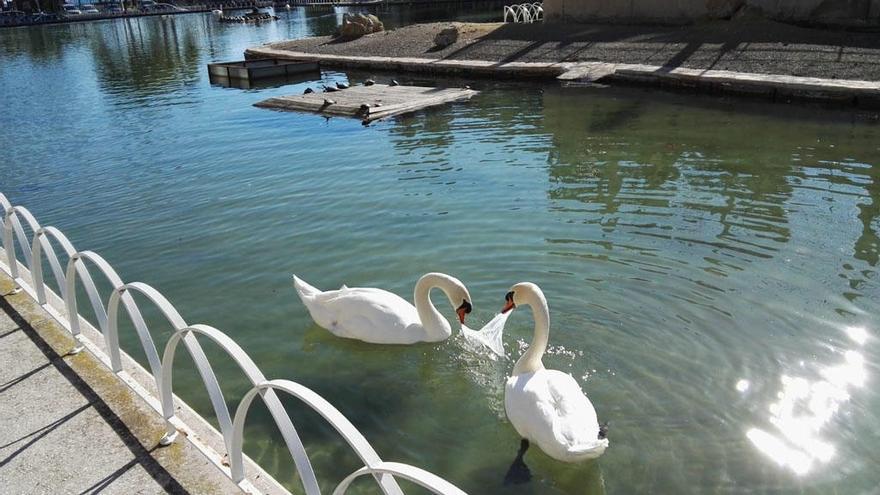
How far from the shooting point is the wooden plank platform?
776 inches

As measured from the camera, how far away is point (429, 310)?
23.4 ft

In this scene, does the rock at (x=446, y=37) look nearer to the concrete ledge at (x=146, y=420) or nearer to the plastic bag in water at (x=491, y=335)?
the plastic bag in water at (x=491, y=335)

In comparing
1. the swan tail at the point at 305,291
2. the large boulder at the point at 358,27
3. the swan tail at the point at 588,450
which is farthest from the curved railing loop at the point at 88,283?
the large boulder at the point at 358,27

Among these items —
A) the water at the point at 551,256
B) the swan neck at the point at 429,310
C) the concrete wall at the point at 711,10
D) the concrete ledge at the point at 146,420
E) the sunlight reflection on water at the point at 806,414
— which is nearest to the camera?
the concrete ledge at the point at 146,420

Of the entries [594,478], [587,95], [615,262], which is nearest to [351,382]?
[594,478]

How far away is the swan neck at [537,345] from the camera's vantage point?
5.91 metres

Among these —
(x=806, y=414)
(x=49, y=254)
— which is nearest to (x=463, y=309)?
(x=806, y=414)

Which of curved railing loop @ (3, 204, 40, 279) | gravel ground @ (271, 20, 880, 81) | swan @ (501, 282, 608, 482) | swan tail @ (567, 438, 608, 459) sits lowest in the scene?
swan tail @ (567, 438, 608, 459)

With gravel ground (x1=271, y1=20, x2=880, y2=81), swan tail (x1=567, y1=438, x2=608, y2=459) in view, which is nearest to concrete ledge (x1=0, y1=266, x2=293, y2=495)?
swan tail (x1=567, y1=438, x2=608, y2=459)

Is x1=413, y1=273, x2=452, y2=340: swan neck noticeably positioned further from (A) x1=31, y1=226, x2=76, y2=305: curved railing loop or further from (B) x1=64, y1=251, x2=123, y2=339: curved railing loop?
(A) x1=31, y1=226, x2=76, y2=305: curved railing loop

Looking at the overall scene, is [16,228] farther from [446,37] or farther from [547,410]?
[446,37]

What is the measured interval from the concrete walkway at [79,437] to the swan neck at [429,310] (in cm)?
285

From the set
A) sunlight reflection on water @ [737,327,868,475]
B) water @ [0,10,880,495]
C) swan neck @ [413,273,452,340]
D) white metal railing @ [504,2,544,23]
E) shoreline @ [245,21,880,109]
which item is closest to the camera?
sunlight reflection on water @ [737,327,868,475]

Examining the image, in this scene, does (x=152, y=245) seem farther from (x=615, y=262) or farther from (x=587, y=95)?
(x=587, y=95)
